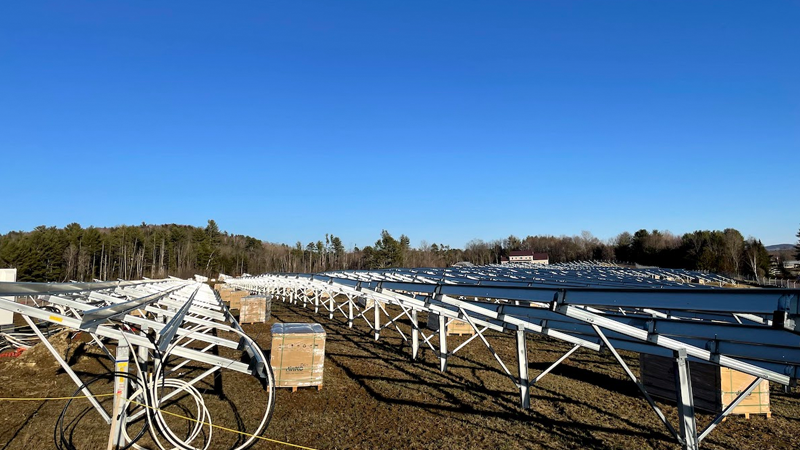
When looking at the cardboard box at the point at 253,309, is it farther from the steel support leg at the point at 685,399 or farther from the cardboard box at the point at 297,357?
the steel support leg at the point at 685,399

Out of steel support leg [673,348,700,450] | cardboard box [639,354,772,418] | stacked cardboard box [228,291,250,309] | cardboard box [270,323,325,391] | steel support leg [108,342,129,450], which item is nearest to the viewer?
steel support leg [108,342,129,450]

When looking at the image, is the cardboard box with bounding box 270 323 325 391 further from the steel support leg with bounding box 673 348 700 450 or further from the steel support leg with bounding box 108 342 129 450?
the steel support leg with bounding box 673 348 700 450

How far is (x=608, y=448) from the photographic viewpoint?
744 centimetres

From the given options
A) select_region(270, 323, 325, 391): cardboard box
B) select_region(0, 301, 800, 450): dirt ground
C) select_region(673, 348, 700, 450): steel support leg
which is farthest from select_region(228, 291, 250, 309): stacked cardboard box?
select_region(673, 348, 700, 450): steel support leg

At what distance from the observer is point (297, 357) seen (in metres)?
10.7

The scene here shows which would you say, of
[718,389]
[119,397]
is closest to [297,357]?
[119,397]

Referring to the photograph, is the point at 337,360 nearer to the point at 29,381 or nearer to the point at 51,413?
the point at 51,413

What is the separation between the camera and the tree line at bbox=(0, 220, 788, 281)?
56.8m

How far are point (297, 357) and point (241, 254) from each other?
85.2 meters

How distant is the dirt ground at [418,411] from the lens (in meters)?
7.72

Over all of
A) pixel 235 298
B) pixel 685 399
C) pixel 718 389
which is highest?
pixel 685 399

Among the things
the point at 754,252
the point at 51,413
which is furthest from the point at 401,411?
the point at 754,252

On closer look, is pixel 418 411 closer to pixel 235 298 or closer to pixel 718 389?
pixel 718 389

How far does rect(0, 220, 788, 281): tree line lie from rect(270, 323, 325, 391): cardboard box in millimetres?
53834
